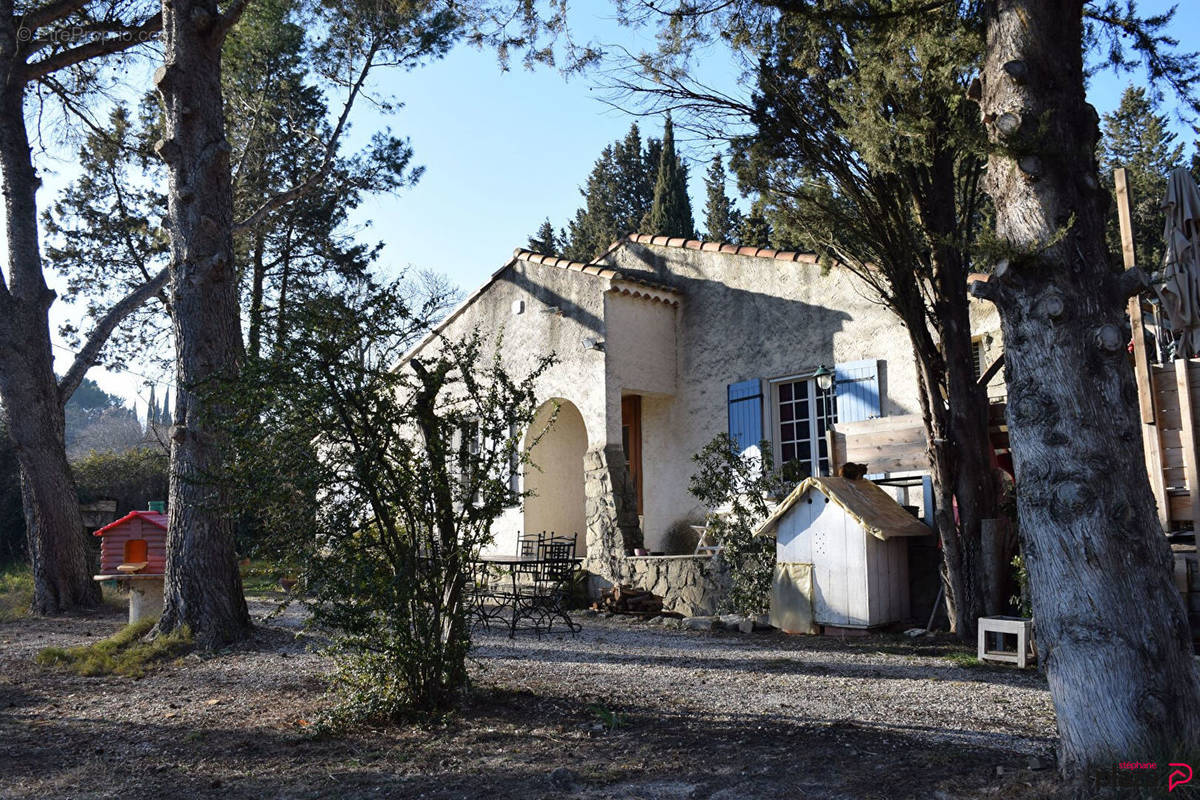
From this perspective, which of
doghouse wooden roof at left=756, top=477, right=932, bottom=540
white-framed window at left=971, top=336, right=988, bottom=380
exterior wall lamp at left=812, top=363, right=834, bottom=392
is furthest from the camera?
exterior wall lamp at left=812, top=363, right=834, bottom=392

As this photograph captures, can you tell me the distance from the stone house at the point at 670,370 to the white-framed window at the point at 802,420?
0.02 m

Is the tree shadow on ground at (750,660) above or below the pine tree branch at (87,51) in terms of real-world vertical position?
below

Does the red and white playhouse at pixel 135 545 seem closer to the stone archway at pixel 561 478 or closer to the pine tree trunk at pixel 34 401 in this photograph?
the pine tree trunk at pixel 34 401

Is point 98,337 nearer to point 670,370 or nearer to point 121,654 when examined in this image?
point 121,654

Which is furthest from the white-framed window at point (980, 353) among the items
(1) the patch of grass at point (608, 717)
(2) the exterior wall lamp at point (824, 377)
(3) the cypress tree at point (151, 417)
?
(3) the cypress tree at point (151, 417)

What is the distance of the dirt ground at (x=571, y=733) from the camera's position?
3869mm

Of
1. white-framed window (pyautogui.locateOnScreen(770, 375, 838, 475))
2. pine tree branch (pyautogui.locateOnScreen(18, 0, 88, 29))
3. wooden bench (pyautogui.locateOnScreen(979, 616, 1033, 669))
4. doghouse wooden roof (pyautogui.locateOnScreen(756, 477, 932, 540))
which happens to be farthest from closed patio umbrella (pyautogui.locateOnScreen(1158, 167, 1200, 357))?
pine tree branch (pyautogui.locateOnScreen(18, 0, 88, 29))

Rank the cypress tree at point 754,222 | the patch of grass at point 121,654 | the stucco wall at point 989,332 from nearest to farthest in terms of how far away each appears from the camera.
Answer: the patch of grass at point 121,654 → the cypress tree at point 754,222 → the stucco wall at point 989,332

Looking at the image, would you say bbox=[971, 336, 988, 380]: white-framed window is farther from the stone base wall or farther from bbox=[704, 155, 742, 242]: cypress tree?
bbox=[704, 155, 742, 242]: cypress tree

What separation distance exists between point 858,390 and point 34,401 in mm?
10533

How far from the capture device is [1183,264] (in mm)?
6336

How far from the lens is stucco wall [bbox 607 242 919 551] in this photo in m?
11.4

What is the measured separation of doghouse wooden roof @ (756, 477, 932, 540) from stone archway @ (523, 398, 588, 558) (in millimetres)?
5834

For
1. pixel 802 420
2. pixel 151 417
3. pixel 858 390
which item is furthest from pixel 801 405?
pixel 151 417
